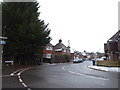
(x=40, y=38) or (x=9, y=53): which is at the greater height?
(x=40, y=38)

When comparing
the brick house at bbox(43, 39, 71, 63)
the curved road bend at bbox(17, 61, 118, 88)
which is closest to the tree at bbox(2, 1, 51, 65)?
the curved road bend at bbox(17, 61, 118, 88)

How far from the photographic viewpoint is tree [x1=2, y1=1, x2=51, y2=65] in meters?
33.6

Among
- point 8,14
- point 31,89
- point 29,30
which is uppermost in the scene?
point 8,14

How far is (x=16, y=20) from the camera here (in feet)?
117

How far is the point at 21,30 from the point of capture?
32.9 meters

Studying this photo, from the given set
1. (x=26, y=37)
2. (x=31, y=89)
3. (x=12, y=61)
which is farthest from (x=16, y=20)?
(x=31, y=89)

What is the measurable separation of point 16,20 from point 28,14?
2.32m

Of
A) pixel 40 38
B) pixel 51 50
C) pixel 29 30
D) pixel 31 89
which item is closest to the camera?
pixel 31 89

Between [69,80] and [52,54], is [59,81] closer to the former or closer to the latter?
[69,80]

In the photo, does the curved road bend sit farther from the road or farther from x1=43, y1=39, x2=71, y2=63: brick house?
x1=43, y1=39, x2=71, y2=63: brick house

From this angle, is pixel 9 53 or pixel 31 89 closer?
pixel 31 89

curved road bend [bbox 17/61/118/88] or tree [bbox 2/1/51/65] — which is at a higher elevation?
tree [bbox 2/1/51/65]

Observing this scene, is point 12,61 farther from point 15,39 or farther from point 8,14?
point 8,14

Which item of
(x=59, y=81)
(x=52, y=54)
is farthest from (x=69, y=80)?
(x=52, y=54)
